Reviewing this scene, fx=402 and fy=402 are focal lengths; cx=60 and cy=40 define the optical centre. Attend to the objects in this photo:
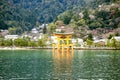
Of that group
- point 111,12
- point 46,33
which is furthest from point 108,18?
point 46,33

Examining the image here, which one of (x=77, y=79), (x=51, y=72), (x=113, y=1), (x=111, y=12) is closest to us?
(x=77, y=79)

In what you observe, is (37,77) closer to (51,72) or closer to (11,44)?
(51,72)

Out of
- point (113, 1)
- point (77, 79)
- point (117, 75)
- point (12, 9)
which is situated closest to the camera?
point (77, 79)

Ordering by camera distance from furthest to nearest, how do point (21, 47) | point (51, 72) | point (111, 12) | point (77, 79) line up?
point (111, 12)
point (21, 47)
point (51, 72)
point (77, 79)

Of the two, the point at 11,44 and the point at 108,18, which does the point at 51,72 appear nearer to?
the point at 11,44

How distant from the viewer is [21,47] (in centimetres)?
11106

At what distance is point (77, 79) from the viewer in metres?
36.8

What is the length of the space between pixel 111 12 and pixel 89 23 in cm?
855

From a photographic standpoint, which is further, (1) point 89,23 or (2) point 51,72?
(1) point 89,23

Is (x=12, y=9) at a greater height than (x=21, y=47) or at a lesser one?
greater

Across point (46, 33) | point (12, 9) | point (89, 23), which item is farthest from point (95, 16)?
point (12, 9)

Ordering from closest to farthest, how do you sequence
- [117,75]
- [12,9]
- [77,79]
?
[77,79] → [117,75] → [12,9]

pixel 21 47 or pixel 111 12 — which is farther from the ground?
pixel 111 12

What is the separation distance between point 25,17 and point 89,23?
54644 millimetres
